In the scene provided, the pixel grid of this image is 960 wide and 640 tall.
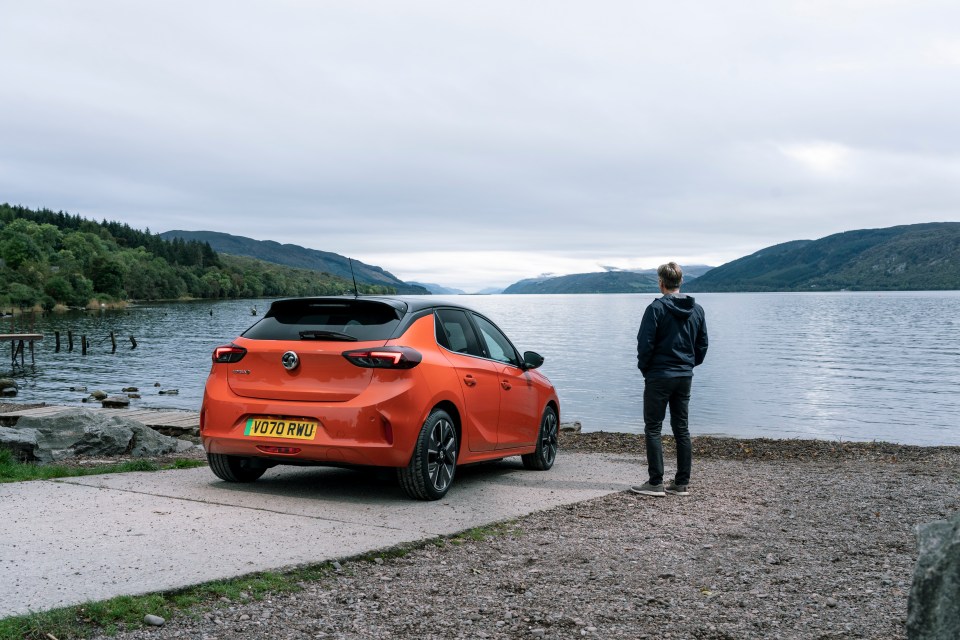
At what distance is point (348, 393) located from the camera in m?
7.43

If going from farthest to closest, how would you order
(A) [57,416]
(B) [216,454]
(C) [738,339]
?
(C) [738,339], (A) [57,416], (B) [216,454]

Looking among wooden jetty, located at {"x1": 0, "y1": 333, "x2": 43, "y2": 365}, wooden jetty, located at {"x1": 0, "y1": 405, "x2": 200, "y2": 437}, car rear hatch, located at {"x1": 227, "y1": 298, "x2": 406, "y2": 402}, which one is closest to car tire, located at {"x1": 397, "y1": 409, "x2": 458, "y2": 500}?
car rear hatch, located at {"x1": 227, "y1": 298, "x2": 406, "y2": 402}

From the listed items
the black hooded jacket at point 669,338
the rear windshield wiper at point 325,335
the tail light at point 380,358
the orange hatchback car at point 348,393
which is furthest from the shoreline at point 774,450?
the rear windshield wiper at point 325,335

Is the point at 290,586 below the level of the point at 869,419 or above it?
above

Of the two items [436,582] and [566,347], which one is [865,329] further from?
[436,582]

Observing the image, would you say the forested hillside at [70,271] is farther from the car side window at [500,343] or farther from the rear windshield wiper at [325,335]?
the rear windshield wiper at [325,335]

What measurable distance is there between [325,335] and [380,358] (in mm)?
624

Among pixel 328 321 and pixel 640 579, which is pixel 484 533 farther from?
pixel 328 321

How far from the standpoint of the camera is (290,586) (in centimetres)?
514

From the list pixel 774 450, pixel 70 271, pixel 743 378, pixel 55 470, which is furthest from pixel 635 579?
pixel 70 271

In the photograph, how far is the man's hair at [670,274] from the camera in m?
8.80

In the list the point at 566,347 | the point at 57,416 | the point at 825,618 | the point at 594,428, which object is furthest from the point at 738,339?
the point at 825,618

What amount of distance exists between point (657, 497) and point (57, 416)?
31.9 ft

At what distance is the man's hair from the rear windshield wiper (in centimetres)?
343
